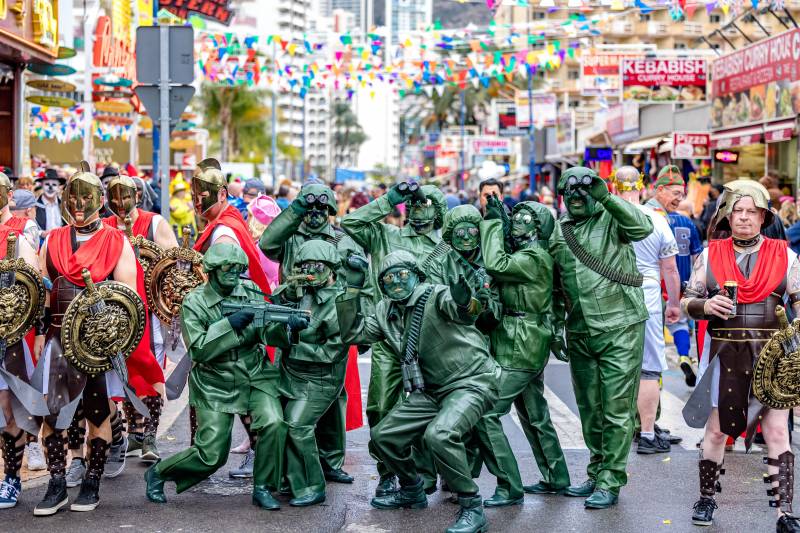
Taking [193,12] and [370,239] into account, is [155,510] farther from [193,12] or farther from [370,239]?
[193,12]

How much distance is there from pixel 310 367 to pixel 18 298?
1686mm

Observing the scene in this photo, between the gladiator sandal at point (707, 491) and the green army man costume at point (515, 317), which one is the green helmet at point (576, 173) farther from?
the gladiator sandal at point (707, 491)

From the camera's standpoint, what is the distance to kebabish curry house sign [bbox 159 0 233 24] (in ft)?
64.1

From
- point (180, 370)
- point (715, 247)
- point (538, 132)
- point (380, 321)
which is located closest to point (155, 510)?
point (180, 370)

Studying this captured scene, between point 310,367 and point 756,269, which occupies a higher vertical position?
point 756,269

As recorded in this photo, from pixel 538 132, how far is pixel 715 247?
147 ft

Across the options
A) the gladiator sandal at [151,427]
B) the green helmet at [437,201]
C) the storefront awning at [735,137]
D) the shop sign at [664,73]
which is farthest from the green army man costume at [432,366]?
the shop sign at [664,73]

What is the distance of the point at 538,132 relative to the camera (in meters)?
50.9

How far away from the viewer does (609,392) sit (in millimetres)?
6793

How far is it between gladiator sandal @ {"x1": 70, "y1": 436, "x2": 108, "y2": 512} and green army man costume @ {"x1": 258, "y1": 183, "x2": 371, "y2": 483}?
1.36m

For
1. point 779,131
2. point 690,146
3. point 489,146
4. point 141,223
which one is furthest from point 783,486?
point 489,146

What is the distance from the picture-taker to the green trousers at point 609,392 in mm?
6750

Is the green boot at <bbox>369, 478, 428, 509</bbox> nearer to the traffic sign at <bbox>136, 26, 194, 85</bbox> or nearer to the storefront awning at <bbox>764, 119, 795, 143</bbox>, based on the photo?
the traffic sign at <bbox>136, 26, 194, 85</bbox>

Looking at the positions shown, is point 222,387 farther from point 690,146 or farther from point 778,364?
point 690,146
